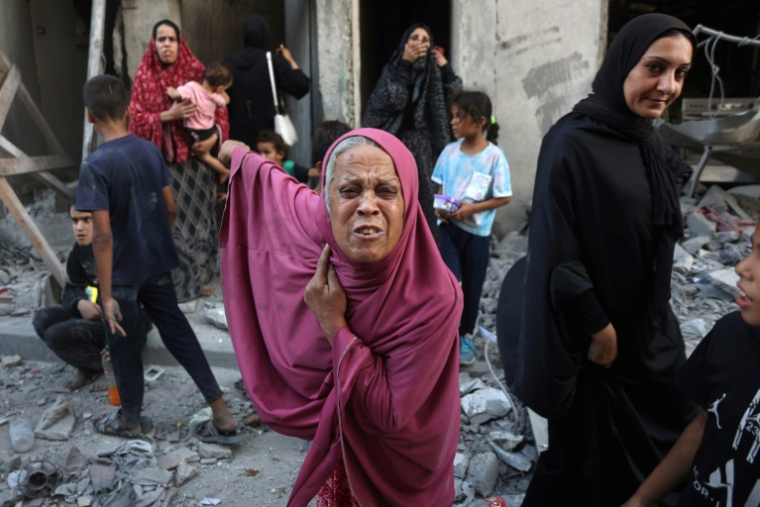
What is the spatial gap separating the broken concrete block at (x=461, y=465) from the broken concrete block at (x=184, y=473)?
4.57ft

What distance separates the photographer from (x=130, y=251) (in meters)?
3.33

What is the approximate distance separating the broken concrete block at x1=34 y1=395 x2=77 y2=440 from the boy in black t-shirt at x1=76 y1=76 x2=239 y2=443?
0.18 meters

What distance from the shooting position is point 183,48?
4742 millimetres

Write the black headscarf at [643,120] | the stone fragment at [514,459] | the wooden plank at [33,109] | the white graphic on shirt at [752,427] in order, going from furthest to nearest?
the wooden plank at [33,109], the stone fragment at [514,459], the black headscarf at [643,120], the white graphic on shirt at [752,427]

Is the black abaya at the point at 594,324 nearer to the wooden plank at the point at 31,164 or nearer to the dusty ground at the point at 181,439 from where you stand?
the dusty ground at the point at 181,439

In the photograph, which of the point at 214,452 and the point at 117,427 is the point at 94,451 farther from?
the point at 214,452

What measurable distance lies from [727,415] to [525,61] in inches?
197


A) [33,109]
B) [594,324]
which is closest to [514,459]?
[594,324]

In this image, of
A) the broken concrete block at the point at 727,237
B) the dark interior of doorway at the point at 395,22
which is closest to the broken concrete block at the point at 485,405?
the broken concrete block at the point at 727,237

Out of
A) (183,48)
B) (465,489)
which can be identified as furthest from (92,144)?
(465,489)

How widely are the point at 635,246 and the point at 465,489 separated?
1.51m

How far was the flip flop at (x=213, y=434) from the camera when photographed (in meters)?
3.46

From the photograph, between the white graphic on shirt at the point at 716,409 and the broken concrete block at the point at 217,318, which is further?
the broken concrete block at the point at 217,318

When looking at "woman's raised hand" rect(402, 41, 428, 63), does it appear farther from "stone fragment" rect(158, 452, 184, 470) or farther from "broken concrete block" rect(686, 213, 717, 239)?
"broken concrete block" rect(686, 213, 717, 239)
